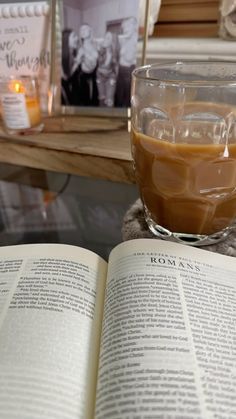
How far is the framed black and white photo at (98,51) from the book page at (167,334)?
1.32ft

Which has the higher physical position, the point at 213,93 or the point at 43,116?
the point at 43,116

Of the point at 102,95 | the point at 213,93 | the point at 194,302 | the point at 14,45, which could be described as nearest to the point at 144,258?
the point at 194,302

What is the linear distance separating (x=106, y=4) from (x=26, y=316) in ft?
1.92

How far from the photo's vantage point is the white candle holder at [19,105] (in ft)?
1.93

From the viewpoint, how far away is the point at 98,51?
2.23ft

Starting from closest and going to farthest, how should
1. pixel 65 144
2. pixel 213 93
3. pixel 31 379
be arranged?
pixel 31 379 < pixel 213 93 < pixel 65 144

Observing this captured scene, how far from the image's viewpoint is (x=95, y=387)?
0.89ft

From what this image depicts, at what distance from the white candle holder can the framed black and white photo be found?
108mm

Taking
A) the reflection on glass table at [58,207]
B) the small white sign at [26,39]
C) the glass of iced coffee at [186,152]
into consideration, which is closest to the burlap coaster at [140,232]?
the glass of iced coffee at [186,152]

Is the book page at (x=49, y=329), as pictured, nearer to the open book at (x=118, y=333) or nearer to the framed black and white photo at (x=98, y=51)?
the open book at (x=118, y=333)

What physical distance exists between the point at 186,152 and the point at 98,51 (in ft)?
1.32

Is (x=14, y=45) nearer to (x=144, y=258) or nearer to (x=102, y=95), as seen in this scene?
(x=102, y=95)

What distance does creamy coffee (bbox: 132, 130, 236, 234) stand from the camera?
0.38 meters

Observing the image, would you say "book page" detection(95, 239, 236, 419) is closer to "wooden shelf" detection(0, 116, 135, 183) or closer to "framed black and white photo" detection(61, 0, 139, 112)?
"wooden shelf" detection(0, 116, 135, 183)
